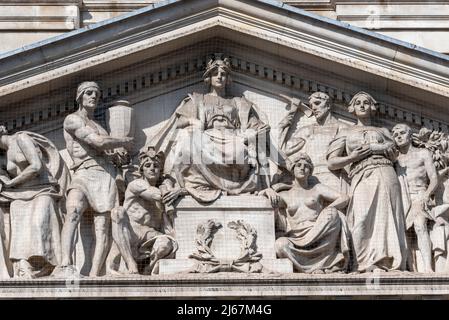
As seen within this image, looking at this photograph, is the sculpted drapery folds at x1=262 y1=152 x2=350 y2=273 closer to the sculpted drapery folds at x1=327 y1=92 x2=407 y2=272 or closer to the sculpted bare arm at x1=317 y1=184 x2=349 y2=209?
the sculpted bare arm at x1=317 y1=184 x2=349 y2=209

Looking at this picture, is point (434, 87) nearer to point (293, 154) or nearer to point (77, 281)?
point (293, 154)

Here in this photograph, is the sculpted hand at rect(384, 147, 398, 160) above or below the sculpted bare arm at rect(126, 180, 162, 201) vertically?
above

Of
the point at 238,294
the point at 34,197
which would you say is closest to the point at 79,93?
the point at 34,197

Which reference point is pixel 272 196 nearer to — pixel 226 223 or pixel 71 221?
pixel 226 223

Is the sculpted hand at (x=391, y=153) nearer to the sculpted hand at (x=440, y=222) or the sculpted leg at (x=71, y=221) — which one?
the sculpted hand at (x=440, y=222)

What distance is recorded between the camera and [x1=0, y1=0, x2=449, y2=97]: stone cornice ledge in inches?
840

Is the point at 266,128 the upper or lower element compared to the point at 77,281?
upper

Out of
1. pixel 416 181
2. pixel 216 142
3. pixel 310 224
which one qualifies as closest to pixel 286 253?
pixel 310 224

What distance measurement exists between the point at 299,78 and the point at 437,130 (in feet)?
5.66

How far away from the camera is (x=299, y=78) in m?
21.9

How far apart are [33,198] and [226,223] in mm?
2198

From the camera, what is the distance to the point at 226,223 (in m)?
21.0

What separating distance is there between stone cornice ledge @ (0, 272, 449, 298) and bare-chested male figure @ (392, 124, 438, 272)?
20.7 inches

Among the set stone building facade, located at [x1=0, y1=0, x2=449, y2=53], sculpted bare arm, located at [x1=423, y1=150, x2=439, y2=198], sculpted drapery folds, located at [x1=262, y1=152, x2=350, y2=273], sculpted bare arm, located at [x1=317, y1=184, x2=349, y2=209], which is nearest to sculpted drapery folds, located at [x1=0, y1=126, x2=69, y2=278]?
sculpted drapery folds, located at [x1=262, y1=152, x2=350, y2=273]
